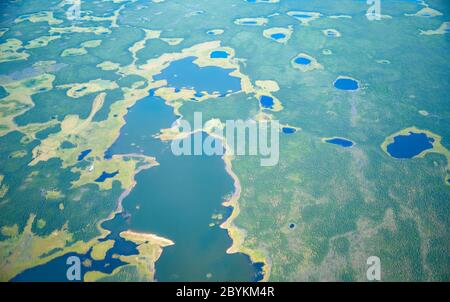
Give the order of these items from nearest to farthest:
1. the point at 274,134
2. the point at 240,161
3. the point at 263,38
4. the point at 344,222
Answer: the point at 344,222
the point at 240,161
the point at 274,134
the point at 263,38

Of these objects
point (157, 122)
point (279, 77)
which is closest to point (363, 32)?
point (279, 77)

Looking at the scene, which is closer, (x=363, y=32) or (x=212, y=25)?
(x=363, y=32)

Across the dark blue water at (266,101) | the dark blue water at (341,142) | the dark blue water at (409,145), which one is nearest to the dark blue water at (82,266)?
the dark blue water at (341,142)

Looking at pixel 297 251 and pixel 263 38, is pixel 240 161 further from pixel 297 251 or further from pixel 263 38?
pixel 263 38

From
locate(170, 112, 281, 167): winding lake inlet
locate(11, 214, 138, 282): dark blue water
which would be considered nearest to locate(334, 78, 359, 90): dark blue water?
Answer: locate(170, 112, 281, 167): winding lake inlet

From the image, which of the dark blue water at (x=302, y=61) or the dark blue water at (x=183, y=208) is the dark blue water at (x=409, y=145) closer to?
the dark blue water at (x=183, y=208)

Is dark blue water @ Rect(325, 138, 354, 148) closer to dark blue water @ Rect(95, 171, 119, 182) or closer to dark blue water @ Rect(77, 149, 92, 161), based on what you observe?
dark blue water @ Rect(95, 171, 119, 182)
